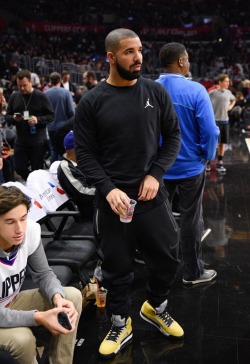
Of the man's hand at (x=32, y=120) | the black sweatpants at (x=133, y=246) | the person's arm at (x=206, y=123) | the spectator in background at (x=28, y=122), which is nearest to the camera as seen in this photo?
the black sweatpants at (x=133, y=246)

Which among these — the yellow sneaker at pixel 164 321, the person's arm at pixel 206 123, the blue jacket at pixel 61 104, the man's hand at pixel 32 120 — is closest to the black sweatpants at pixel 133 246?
the yellow sneaker at pixel 164 321

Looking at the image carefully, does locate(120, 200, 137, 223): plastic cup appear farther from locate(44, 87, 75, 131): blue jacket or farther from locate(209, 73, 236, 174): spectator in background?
locate(209, 73, 236, 174): spectator in background

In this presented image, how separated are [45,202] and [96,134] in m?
1.11

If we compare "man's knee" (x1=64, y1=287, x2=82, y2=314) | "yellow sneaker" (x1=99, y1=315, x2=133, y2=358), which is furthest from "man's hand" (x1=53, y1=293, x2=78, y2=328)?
"yellow sneaker" (x1=99, y1=315, x2=133, y2=358)

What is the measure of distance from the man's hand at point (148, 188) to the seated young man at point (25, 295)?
0.52 metres

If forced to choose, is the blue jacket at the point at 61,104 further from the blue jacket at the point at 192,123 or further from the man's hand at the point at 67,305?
the man's hand at the point at 67,305

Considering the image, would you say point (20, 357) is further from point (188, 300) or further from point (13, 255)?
point (188, 300)

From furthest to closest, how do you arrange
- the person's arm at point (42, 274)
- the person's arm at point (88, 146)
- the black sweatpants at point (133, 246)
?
1. the black sweatpants at point (133, 246)
2. the person's arm at point (88, 146)
3. the person's arm at point (42, 274)

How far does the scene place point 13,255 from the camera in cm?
195

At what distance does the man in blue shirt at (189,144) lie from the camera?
2.75 meters

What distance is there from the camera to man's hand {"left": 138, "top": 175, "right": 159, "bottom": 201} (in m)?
2.16

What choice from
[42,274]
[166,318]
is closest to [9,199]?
[42,274]

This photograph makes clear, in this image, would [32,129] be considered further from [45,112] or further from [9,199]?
[9,199]

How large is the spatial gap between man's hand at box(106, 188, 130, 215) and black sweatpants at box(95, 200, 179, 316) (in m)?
0.17
